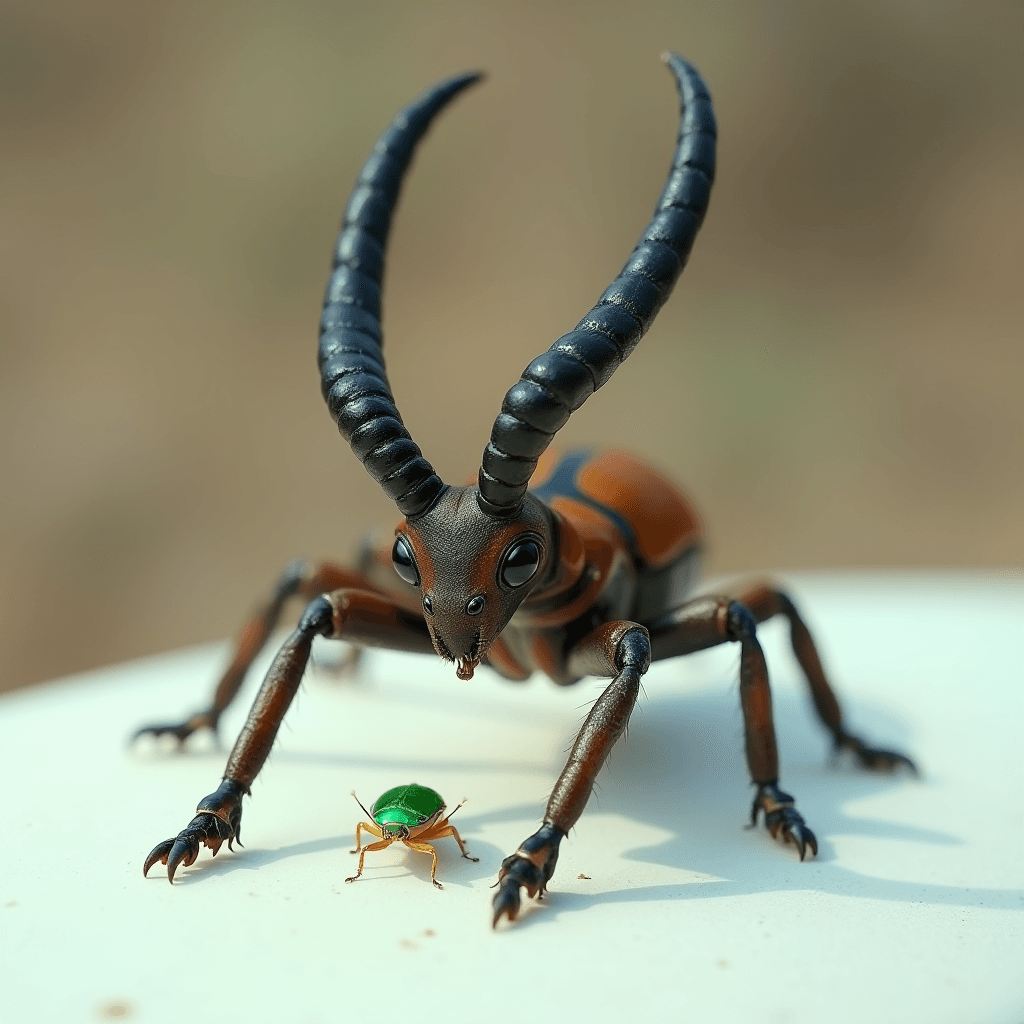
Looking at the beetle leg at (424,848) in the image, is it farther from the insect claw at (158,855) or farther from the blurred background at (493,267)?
the blurred background at (493,267)

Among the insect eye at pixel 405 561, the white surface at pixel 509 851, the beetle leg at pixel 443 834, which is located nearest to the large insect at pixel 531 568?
the insect eye at pixel 405 561

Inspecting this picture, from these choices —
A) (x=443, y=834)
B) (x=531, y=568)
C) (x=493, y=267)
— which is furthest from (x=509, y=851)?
(x=493, y=267)

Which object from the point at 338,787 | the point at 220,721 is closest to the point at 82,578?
the point at 220,721

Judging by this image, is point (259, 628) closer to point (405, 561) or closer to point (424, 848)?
point (405, 561)

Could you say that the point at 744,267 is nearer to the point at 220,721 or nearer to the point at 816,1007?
the point at 220,721

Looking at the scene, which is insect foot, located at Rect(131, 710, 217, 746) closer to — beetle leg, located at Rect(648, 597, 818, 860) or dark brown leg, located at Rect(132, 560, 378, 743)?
dark brown leg, located at Rect(132, 560, 378, 743)

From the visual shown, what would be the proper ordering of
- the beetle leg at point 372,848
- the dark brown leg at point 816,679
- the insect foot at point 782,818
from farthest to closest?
1. the dark brown leg at point 816,679
2. the insect foot at point 782,818
3. the beetle leg at point 372,848

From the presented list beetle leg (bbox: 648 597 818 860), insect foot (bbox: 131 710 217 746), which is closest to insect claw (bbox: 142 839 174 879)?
insect foot (bbox: 131 710 217 746)
